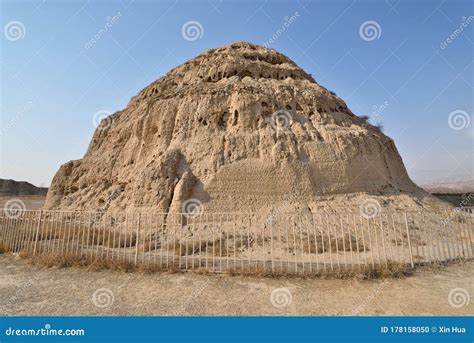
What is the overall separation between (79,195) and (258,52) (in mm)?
15703

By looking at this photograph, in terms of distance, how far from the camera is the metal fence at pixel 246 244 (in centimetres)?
759

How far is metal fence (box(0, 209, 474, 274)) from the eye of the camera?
7590mm

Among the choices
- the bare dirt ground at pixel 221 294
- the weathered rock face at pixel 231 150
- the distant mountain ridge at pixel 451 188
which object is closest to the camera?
the bare dirt ground at pixel 221 294

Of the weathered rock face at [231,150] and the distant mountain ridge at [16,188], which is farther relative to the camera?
the distant mountain ridge at [16,188]

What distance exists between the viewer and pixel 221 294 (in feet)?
19.1

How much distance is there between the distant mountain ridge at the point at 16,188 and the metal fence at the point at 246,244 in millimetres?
63786

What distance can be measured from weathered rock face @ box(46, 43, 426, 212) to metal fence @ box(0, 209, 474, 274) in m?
1.58

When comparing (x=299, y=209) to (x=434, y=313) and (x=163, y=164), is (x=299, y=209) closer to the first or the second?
(x=163, y=164)

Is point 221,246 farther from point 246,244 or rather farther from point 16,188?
point 16,188

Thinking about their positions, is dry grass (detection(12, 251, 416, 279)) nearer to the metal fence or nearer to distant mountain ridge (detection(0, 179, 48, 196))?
the metal fence

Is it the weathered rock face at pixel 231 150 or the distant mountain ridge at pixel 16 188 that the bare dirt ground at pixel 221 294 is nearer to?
the weathered rock face at pixel 231 150

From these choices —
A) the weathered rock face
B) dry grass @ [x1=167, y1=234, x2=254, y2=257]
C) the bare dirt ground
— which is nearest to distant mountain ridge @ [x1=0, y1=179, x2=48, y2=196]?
the weathered rock face

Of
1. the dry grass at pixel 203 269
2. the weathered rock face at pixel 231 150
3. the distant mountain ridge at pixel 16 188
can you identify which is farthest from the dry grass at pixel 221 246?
the distant mountain ridge at pixel 16 188

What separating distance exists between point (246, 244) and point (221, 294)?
190 inches
